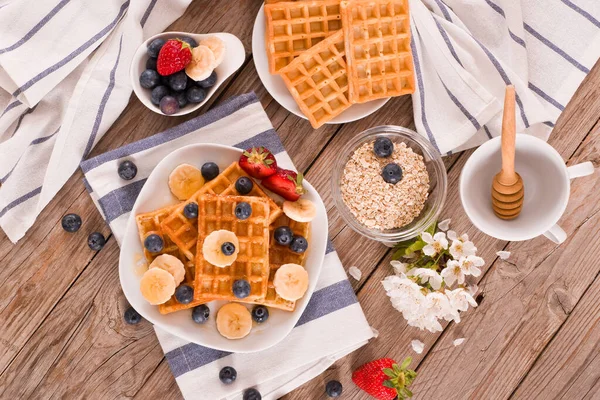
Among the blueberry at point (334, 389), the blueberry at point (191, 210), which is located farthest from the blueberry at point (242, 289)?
the blueberry at point (334, 389)

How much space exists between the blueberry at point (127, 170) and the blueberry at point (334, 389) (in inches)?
35.7

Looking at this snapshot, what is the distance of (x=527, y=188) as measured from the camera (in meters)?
2.04

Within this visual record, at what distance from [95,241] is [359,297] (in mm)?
858

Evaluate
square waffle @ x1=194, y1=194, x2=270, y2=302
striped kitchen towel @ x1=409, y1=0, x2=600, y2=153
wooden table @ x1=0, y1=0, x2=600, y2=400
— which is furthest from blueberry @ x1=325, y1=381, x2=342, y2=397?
striped kitchen towel @ x1=409, y1=0, x2=600, y2=153

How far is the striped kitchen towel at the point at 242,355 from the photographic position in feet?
6.75

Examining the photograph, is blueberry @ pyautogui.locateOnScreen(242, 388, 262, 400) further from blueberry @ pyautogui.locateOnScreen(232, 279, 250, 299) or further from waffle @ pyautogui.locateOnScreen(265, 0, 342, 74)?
waffle @ pyautogui.locateOnScreen(265, 0, 342, 74)

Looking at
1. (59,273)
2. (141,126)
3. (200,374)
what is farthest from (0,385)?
(141,126)

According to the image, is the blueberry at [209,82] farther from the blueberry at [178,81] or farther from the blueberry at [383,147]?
the blueberry at [383,147]

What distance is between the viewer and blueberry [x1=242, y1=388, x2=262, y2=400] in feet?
6.75

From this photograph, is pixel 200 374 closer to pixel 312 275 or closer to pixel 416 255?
pixel 312 275

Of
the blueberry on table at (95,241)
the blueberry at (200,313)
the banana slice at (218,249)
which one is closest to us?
the banana slice at (218,249)

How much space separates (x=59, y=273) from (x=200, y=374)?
1.84ft

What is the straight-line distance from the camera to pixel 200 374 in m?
2.07

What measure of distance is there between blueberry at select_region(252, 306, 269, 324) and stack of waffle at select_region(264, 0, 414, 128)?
0.58m
